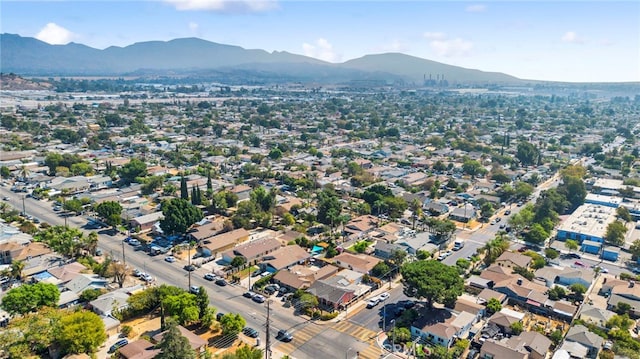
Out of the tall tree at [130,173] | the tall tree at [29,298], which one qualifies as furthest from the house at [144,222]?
the tall tree at [130,173]

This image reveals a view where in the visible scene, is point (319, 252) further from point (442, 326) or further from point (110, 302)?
point (110, 302)

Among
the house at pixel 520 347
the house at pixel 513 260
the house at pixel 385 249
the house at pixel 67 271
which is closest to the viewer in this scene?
the house at pixel 520 347

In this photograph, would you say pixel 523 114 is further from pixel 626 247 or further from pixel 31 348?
pixel 31 348

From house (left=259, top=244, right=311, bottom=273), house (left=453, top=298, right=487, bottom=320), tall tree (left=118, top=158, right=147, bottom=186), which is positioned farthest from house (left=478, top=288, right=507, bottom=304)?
tall tree (left=118, top=158, right=147, bottom=186)

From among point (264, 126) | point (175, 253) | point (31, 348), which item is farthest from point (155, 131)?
point (31, 348)

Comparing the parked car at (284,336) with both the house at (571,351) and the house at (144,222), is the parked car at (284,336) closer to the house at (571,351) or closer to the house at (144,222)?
the house at (571,351)

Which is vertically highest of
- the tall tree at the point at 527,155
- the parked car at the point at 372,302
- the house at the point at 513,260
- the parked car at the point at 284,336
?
the tall tree at the point at 527,155
